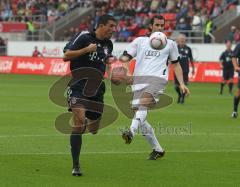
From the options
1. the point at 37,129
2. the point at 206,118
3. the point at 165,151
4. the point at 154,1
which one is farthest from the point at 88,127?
the point at 154,1

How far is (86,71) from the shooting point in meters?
11.4

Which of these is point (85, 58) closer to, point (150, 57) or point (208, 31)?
point (150, 57)

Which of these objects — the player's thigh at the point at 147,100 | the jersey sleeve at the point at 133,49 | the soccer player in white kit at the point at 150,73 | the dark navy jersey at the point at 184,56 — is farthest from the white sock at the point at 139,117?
the dark navy jersey at the point at 184,56

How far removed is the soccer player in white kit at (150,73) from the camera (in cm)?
1287

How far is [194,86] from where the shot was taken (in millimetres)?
36188

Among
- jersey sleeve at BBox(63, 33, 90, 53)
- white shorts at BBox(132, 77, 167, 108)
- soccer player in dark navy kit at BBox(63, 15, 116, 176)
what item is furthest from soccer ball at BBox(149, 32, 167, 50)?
jersey sleeve at BBox(63, 33, 90, 53)

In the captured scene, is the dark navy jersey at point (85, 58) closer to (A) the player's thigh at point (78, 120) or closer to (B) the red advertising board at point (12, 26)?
(A) the player's thigh at point (78, 120)

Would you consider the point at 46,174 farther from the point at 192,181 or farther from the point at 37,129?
the point at 37,129

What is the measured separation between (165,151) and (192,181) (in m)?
3.34

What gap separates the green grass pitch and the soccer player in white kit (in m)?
0.47

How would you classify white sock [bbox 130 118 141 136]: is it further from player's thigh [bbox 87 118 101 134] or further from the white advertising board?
the white advertising board

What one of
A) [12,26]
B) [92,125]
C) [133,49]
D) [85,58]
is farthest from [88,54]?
[12,26]

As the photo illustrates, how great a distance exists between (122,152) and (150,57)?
181cm

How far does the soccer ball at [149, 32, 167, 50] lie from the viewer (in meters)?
12.9
